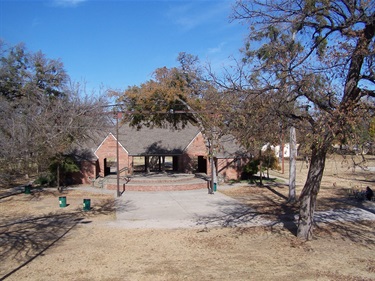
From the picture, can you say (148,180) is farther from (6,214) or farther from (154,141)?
(6,214)

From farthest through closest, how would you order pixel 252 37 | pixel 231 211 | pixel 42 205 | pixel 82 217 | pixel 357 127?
pixel 42 205
pixel 231 211
pixel 82 217
pixel 252 37
pixel 357 127

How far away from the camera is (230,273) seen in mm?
9758

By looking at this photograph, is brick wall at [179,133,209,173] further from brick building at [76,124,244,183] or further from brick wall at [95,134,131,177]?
brick wall at [95,134,131,177]

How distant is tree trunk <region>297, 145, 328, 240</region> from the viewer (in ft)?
40.8

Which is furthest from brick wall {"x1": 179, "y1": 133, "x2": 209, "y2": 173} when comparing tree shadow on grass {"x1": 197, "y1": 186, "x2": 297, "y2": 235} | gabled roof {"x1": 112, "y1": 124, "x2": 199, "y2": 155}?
tree shadow on grass {"x1": 197, "y1": 186, "x2": 297, "y2": 235}

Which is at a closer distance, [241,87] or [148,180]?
[241,87]

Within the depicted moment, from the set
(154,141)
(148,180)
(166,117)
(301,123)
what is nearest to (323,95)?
(301,123)

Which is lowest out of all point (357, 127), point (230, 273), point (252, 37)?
point (230, 273)

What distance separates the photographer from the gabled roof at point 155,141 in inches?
1391

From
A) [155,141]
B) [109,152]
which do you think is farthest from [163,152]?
[109,152]

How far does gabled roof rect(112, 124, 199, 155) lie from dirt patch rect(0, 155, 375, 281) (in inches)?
662

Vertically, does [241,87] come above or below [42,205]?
above

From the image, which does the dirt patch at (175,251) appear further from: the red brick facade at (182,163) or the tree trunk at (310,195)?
the red brick facade at (182,163)

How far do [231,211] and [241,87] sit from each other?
9140mm
